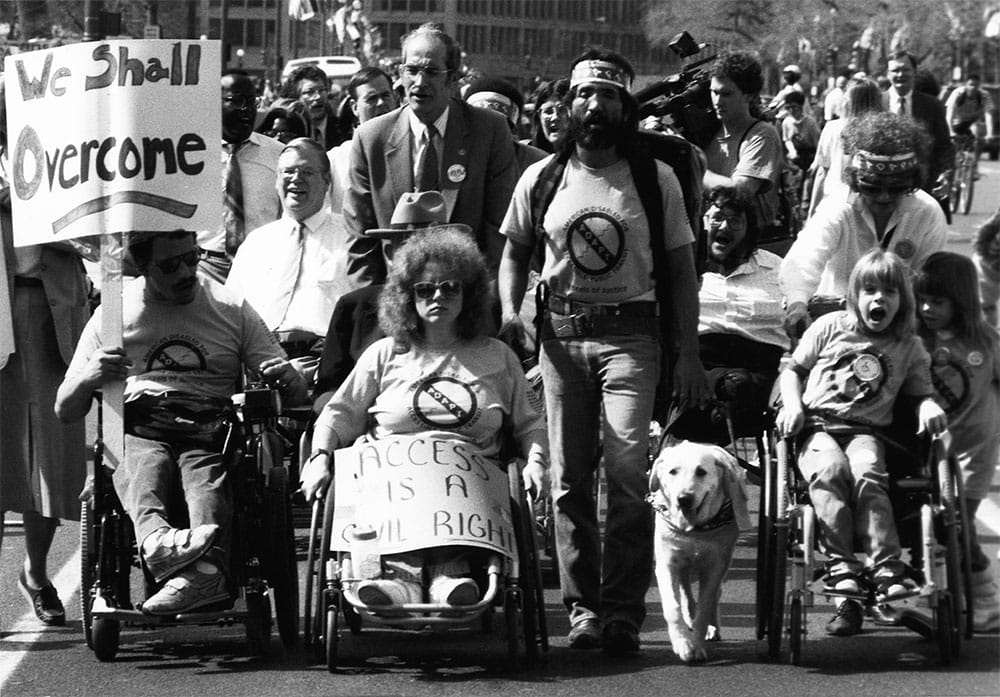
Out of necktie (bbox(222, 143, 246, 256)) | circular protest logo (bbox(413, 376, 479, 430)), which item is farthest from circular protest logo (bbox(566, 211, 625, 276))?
necktie (bbox(222, 143, 246, 256))

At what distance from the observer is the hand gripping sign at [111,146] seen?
20.9 feet

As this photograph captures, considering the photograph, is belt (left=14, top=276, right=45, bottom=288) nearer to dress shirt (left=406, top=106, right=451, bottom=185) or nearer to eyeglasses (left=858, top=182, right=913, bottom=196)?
dress shirt (left=406, top=106, right=451, bottom=185)

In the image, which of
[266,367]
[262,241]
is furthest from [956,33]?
[266,367]

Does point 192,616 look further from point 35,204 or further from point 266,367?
point 35,204

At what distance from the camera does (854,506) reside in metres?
6.12

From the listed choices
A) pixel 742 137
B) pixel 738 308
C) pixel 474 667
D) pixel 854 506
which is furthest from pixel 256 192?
pixel 854 506

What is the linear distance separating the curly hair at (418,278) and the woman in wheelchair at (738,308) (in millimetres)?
1326

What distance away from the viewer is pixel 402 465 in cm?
621

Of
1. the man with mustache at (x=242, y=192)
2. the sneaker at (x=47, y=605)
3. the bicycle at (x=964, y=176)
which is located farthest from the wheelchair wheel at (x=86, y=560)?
the bicycle at (x=964, y=176)

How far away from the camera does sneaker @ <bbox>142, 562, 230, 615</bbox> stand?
602cm

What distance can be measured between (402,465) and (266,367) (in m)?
0.69

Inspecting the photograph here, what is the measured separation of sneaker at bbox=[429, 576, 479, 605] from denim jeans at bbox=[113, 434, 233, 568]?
2.41 feet

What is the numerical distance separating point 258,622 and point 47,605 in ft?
3.34

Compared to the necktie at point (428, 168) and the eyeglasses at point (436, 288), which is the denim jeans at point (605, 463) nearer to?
the eyeglasses at point (436, 288)
